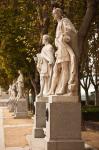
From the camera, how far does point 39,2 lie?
23062mm

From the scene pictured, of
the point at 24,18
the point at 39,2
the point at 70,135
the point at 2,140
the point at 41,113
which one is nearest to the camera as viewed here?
the point at 70,135

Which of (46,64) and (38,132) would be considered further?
(46,64)

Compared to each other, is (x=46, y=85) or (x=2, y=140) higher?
(x=46, y=85)

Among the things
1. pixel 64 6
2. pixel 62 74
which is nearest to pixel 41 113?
pixel 62 74

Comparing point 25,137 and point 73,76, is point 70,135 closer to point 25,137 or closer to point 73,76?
point 73,76

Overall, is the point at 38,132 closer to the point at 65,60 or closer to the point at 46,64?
the point at 46,64

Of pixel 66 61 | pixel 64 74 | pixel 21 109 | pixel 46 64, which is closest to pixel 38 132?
pixel 46 64

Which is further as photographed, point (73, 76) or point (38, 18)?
point (38, 18)

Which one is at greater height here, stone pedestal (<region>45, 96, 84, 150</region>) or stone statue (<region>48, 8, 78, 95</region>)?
stone statue (<region>48, 8, 78, 95</region>)

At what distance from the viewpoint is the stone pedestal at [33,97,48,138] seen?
16578 millimetres

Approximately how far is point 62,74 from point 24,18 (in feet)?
42.7

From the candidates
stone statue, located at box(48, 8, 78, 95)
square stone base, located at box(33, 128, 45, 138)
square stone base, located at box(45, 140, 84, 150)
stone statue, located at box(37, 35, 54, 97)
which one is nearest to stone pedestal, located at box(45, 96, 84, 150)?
square stone base, located at box(45, 140, 84, 150)

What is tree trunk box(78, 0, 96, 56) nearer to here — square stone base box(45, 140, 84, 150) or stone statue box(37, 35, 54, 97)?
stone statue box(37, 35, 54, 97)

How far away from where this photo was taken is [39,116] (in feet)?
55.1
